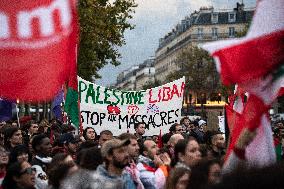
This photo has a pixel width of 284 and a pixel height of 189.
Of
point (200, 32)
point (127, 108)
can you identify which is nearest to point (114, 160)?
point (127, 108)

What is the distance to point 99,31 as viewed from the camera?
33312mm

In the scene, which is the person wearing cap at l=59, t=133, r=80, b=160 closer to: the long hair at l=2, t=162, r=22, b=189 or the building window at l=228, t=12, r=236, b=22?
the long hair at l=2, t=162, r=22, b=189

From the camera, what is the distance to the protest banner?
13.3 meters

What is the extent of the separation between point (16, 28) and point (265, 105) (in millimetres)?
Result: 1701

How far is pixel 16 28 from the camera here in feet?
14.2

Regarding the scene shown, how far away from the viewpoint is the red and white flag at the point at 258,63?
11.8ft

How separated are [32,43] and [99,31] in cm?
2912

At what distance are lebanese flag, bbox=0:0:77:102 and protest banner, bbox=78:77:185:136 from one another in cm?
840

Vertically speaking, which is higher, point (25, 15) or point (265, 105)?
point (25, 15)

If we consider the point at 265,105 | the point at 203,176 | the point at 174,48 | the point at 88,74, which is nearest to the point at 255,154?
the point at 265,105

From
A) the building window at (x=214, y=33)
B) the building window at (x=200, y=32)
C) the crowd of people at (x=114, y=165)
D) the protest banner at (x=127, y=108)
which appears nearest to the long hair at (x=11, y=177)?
the crowd of people at (x=114, y=165)

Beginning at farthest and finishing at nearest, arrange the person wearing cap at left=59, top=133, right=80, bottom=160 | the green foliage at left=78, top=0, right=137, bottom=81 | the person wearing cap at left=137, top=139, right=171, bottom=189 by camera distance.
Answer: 1. the green foliage at left=78, top=0, right=137, bottom=81
2. the person wearing cap at left=59, top=133, right=80, bottom=160
3. the person wearing cap at left=137, top=139, right=171, bottom=189

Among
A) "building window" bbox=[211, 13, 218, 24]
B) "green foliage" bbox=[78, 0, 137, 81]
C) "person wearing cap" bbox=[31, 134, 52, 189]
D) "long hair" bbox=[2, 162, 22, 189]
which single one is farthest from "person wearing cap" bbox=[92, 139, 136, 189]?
"building window" bbox=[211, 13, 218, 24]

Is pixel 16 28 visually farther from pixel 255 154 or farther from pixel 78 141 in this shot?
pixel 78 141
